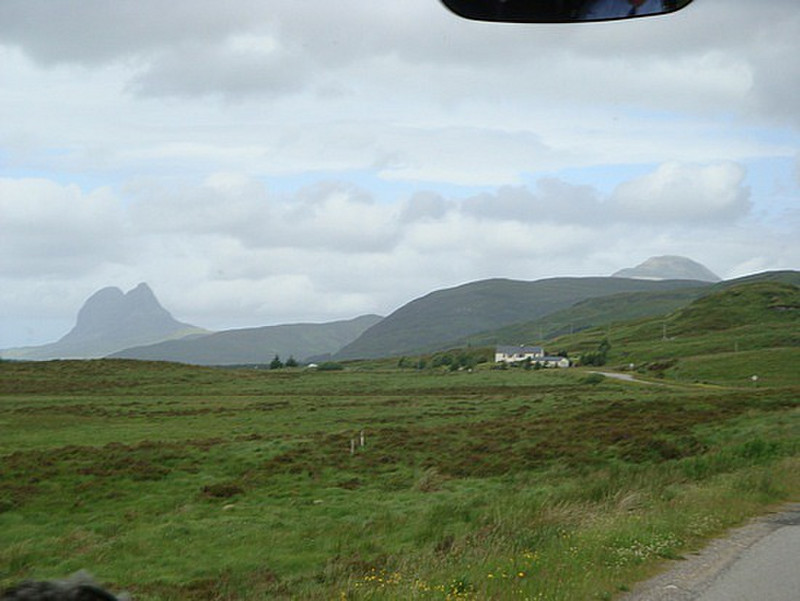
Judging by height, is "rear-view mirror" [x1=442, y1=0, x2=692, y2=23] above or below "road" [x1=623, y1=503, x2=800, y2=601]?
above

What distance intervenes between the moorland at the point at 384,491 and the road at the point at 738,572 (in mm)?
354

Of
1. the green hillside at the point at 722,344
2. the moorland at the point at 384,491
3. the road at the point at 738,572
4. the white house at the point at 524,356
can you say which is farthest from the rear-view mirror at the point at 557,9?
the white house at the point at 524,356

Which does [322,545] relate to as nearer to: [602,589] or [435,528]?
[435,528]

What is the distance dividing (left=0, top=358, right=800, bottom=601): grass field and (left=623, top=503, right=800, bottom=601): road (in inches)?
14.3

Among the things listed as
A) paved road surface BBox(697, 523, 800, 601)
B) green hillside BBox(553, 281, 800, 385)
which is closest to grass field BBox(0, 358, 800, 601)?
paved road surface BBox(697, 523, 800, 601)

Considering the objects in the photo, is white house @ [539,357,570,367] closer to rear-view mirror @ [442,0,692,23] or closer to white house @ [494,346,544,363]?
white house @ [494,346,544,363]

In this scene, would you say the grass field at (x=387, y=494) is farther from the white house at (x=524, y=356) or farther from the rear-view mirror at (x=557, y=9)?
the white house at (x=524, y=356)

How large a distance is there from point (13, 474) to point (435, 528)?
17806 millimetres

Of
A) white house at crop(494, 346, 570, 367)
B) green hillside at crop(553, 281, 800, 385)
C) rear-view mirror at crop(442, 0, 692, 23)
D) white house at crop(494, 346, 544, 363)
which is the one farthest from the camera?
white house at crop(494, 346, 544, 363)

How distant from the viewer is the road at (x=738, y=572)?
31.2 ft

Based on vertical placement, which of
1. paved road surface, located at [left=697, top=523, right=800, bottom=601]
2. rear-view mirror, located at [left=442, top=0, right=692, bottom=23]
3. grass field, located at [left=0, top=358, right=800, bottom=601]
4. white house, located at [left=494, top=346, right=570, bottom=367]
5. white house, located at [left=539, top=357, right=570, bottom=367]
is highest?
rear-view mirror, located at [left=442, top=0, right=692, bottom=23]

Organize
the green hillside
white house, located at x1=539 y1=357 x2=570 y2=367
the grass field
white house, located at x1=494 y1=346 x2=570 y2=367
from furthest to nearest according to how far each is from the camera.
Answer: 1. white house, located at x1=494 y1=346 x2=570 y2=367
2. white house, located at x1=539 y1=357 x2=570 y2=367
3. the green hillside
4. the grass field

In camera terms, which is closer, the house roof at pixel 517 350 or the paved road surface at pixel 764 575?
the paved road surface at pixel 764 575

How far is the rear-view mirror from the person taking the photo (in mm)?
2836
